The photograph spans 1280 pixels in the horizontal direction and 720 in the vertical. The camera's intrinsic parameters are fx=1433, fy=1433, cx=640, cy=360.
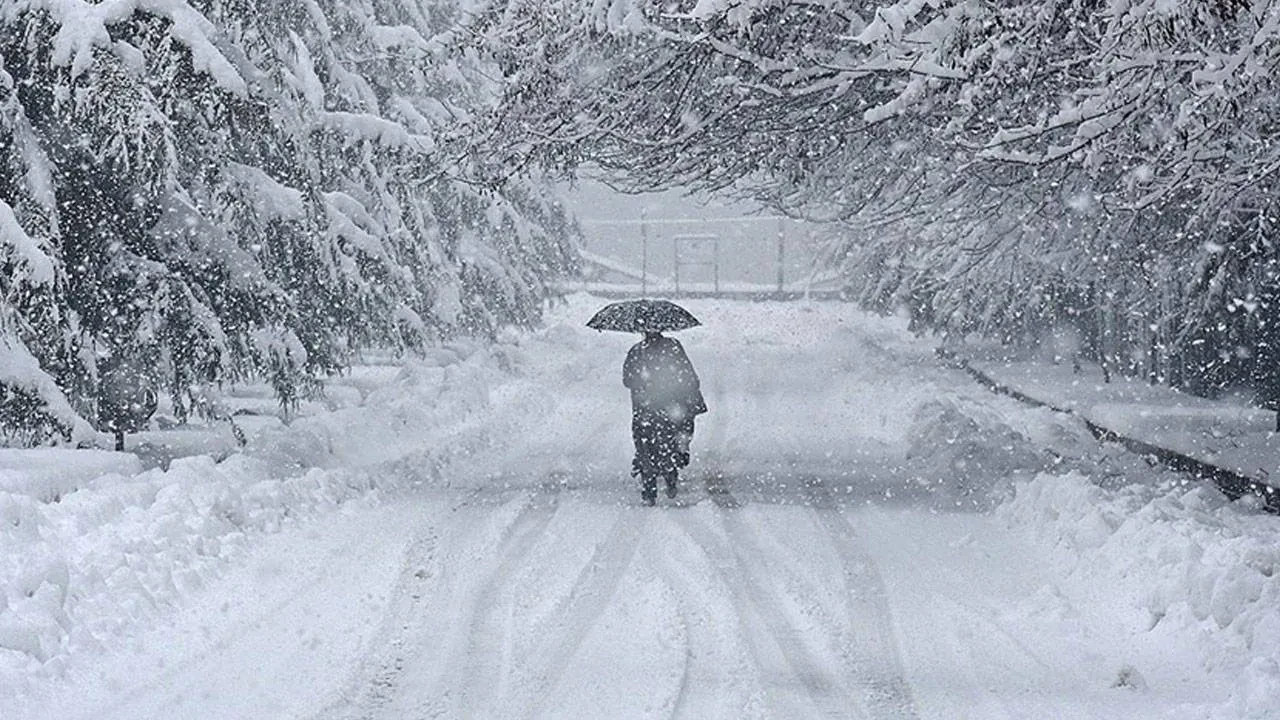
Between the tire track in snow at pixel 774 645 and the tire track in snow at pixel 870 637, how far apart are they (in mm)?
159

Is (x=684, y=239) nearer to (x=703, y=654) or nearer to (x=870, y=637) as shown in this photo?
(x=870, y=637)

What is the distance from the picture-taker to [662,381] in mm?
14141

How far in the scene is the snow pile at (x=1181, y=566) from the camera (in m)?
7.36

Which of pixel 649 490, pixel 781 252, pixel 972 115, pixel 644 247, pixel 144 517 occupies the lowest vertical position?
pixel 781 252

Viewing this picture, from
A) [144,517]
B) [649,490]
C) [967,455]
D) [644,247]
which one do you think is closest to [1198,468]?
[967,455]

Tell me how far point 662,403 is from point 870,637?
20.1 feet

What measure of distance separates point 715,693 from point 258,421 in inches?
501

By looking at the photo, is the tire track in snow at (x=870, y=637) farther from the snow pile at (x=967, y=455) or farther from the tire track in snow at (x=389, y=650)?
the snow pile at (x=967, y=455)

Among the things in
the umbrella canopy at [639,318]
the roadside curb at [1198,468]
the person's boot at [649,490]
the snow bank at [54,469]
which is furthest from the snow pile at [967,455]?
the snow bank at [54,469]

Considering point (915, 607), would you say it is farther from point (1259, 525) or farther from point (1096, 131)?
point (1259, 525)

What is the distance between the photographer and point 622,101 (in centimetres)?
1101

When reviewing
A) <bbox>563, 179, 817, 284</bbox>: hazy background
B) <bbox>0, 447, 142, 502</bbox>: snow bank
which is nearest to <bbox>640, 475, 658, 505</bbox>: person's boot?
<bbox>0, 447, 142, 502</bbox>: snow bank

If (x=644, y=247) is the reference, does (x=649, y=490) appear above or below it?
above

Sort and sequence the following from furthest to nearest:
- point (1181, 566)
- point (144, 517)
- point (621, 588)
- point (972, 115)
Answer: point (144, 517) < point (972, 115) < point (621, 588) < point (1181, 566)
